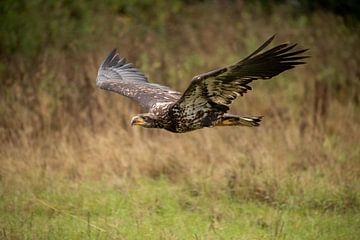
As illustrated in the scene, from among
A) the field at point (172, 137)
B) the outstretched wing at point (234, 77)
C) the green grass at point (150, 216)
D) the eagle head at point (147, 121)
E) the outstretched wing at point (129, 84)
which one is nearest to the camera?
the outstretched wing at point (234, 77)

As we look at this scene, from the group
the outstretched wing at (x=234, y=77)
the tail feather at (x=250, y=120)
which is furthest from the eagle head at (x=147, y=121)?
the tail feather at (x=250, y=120)

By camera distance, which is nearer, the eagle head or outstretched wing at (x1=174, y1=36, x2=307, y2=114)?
outstretched wing at (x1=174, y1=36, x2=307, y2=114)

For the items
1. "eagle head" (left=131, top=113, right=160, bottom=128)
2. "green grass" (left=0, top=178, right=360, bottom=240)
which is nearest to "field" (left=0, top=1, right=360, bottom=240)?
"green grass" (left=0, top=178, right=360, bottom=240)

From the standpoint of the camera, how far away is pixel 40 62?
11180 mm

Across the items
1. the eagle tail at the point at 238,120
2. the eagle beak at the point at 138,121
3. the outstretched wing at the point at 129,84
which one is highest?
the outstretched wing at the point at 129,84

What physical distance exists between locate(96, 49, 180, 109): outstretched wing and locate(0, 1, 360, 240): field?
977 mm

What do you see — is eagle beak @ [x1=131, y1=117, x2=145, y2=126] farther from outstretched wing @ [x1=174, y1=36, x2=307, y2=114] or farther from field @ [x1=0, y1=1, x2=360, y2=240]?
field @ [x1=0, y1=1, x2=360, y2=240]

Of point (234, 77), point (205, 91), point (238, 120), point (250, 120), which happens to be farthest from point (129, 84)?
point (234, 77)

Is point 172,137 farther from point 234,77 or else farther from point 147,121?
point 234,77

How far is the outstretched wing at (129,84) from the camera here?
7613mm

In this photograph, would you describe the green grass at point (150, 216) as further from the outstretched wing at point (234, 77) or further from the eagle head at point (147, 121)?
the outstretched wing at point (234, 77)

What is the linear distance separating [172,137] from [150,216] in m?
2.25

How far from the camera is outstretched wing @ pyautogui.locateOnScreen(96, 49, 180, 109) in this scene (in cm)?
761

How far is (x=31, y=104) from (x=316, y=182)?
13.9 ft
